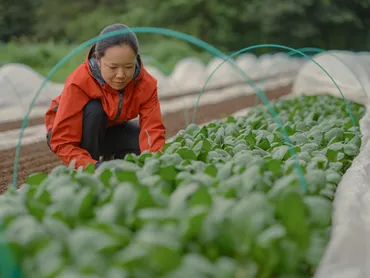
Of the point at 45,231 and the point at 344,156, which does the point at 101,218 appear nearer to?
the point at 45,231

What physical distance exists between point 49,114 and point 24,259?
1.83m

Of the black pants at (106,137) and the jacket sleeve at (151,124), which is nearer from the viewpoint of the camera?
the black pants at (106,137)

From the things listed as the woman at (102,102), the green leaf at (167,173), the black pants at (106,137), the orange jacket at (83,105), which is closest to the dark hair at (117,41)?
the woman at (102,102)

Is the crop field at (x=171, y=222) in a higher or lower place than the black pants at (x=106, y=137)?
higher

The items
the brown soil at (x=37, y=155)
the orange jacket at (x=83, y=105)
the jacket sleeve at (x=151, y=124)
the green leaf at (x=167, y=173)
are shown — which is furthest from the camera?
the brown soil at (x=37, y=155)

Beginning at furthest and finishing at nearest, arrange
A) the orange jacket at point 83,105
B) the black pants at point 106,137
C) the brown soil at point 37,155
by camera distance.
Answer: the brown soil at point 37,155
the black pants at point 106,137
the orange jacket at point 83,105

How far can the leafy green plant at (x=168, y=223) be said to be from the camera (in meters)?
1.37

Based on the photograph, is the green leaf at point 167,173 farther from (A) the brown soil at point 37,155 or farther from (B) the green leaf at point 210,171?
(A) the brown soil at point 37,155

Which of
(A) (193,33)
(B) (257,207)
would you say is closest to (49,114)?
(B) (257,207)

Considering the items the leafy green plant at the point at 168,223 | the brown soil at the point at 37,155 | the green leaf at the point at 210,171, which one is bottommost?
the brown soil at the point at 37,155

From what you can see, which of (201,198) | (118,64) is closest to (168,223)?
(201,198)

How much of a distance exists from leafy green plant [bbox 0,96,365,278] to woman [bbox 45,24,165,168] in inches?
24.6

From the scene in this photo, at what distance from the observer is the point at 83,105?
2.91 m

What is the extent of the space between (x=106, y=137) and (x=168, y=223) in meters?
1.97
